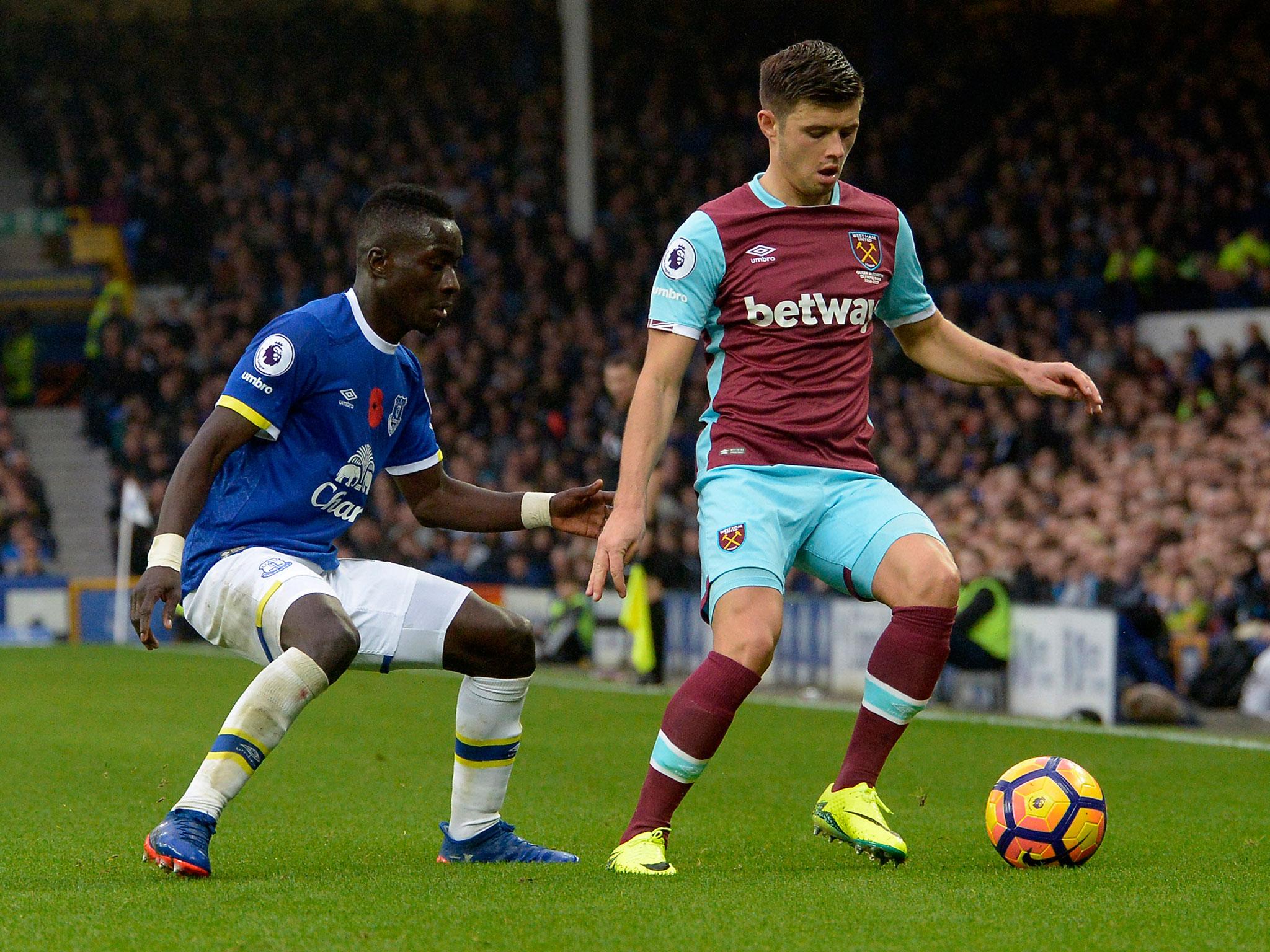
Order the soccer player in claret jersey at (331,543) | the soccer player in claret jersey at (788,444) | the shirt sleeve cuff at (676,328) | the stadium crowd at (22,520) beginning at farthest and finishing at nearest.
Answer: the stadium crowd at (22,520) → the shirt sleeve cuff at (676,328) → the soccer player in claret jersey at (788,444) → the soccer player in claret jersey at (331,543)

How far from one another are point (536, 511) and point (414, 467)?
0.43 metres

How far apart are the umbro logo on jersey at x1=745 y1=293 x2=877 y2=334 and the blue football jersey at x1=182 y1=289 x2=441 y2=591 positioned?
1.11m

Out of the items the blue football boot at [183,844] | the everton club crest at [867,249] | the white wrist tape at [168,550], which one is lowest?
Answer: the blue football boot at [183,844]

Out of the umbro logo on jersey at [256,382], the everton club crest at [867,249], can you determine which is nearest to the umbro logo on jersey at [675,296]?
the everton club crest at [867,249]

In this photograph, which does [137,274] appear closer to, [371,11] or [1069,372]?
[371,11]

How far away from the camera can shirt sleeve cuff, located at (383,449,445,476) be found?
5.57 metres

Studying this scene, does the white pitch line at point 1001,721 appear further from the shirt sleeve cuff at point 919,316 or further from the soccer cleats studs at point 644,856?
the soccer cleats studs at point 644,856

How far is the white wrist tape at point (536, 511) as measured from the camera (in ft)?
18.0

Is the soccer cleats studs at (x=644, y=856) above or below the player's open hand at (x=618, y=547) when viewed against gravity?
below

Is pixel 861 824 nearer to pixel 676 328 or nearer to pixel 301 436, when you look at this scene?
pixel 676 328

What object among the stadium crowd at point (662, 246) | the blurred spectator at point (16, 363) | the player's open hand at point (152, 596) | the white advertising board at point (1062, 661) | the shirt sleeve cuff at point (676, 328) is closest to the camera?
the player's open hand at point (152, 596)

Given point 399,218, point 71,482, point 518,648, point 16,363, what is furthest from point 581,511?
A: point 16,363

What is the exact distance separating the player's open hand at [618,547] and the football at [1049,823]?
1349mm

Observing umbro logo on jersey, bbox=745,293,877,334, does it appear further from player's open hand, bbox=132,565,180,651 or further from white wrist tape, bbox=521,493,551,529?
player's open hand, bbox=132,565,180,651
